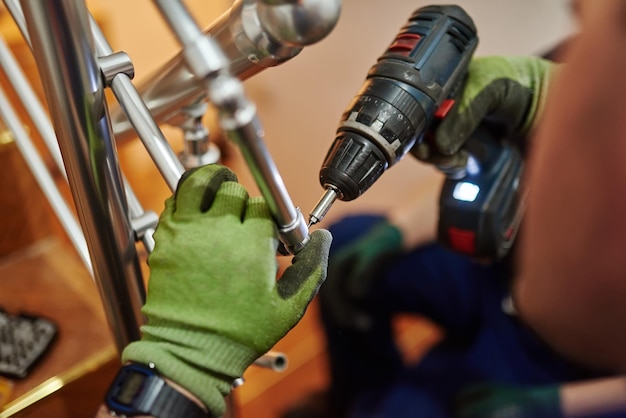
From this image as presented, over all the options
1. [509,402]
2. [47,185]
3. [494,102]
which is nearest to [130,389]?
[47,185]

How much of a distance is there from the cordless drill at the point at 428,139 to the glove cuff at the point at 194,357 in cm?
11

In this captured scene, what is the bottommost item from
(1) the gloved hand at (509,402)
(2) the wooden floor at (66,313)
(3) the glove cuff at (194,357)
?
(1) the gloved hand at (509,402)

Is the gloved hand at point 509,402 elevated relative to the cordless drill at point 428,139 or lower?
lower

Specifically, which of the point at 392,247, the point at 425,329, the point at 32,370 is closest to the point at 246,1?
the point at 32,370

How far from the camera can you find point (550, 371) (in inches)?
32.9

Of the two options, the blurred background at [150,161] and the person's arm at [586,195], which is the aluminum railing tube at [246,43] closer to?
the blurred background at [150,161]

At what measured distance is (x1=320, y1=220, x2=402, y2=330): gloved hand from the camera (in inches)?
40.1

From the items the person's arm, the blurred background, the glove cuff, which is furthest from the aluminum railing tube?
the person's arm

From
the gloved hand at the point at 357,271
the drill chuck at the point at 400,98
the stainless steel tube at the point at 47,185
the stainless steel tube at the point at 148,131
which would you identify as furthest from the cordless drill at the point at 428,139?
the gloved hand at the point at 357,271

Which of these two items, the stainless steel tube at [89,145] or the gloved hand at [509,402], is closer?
the stainless steel tube at [89,145]

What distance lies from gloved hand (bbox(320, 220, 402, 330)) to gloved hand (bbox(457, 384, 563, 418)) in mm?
256

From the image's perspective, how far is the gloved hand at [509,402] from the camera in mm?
735

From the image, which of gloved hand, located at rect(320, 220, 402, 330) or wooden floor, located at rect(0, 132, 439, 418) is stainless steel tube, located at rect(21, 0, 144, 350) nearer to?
wooden floor, located at rect(0, 132, 439, 418)

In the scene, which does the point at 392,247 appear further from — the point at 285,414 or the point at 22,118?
the point at 22,118
